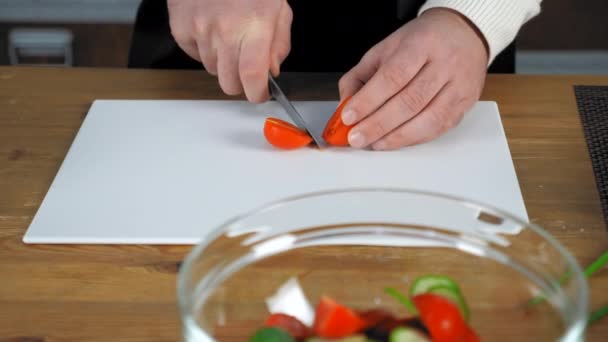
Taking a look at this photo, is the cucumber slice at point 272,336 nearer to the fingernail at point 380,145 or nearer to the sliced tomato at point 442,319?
the sliced tomato at point 442,319

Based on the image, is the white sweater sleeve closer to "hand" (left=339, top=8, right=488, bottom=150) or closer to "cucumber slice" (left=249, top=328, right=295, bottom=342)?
"hand" (left=339, top=8, right=488, bottom=150)

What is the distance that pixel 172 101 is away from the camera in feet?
3.90

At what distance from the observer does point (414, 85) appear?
1.08 m

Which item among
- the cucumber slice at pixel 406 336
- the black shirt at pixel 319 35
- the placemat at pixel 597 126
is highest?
the cucumber slice at pixel 406 336

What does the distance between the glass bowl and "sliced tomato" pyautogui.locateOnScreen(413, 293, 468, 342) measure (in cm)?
3

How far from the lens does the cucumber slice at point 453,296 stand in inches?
22.1

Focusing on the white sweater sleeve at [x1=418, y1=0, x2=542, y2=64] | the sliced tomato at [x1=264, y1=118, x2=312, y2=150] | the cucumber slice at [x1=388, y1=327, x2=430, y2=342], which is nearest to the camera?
the cucumber slice at [x1=388, y1=327, x2=430, y2=342]

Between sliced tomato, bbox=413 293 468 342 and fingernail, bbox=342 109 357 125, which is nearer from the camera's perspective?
sliced tomato, bbox=413 293 468 342

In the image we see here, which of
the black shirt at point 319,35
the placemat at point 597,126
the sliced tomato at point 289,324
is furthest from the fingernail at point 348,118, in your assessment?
the sliced tomato at point 289,324

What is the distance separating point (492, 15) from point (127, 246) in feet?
1.93

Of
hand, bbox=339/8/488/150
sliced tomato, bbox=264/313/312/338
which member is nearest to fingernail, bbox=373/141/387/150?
hand, bbox=339/8/488/150

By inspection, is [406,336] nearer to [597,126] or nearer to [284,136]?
[284,136]

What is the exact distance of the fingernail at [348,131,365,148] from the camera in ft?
3.40

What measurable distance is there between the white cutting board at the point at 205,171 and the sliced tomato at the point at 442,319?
14.7 inches
